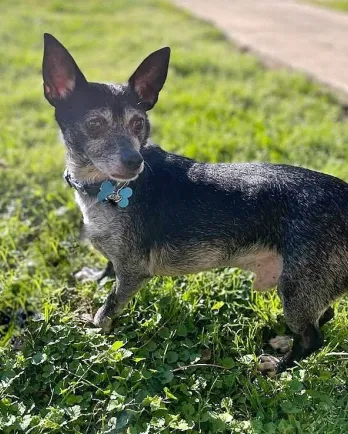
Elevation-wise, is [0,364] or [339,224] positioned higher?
[339,224]

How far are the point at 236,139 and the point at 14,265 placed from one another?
291 cm

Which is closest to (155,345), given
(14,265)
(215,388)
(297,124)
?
(215,388)

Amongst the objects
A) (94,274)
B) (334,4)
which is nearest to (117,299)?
(94,274)

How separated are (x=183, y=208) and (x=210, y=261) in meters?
0.35

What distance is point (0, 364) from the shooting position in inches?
125

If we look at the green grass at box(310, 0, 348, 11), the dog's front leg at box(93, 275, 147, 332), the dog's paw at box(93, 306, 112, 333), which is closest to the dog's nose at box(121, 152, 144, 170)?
the dog's front leg at box(93, 275, 147, 332)

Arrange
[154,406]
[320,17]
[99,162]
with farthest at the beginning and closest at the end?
[320,17] → [99,162] → [154,406]

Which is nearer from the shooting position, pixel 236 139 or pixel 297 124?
pixel 236 139

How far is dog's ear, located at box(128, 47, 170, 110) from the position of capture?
3229 millimetres

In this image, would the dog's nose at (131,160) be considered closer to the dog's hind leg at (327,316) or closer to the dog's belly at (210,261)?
the dog's belly at (210,261)

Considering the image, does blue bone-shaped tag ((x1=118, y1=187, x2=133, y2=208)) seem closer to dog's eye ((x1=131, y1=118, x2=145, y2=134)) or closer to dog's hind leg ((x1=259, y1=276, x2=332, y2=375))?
dog's eye ((x1=131, y1=118, x2=145, y2=134))

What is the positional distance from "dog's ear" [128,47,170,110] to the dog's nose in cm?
47

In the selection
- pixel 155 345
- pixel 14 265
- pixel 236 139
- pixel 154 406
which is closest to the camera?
pixel 154 406

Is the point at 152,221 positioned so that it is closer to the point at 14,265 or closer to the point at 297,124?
the point at 14,265
